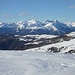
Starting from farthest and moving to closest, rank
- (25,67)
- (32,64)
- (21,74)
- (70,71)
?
1. (32,64)
2. (25,67)
3. (70,71)
4. (21,74)

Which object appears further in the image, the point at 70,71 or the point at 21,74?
the point at 70,71

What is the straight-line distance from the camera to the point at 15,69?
19.1 metres

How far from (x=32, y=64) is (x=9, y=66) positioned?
89.2 inches

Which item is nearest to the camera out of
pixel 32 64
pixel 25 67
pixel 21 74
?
pixel 21 74

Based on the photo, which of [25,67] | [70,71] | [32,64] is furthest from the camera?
[32,64]

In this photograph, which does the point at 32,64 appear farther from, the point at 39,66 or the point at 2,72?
the point at 2,72

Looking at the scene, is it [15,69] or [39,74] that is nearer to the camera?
[39,74]

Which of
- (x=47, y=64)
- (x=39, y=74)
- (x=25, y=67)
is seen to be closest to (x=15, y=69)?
(x=25, y=67)

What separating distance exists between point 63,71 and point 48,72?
50.3 inches

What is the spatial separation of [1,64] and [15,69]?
2550mm

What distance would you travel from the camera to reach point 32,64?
842 inches

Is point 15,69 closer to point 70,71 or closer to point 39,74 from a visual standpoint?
point 39,74

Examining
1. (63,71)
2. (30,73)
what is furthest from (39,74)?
(63,71)

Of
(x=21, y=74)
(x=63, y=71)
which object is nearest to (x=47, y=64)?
(x=63, y=71)
